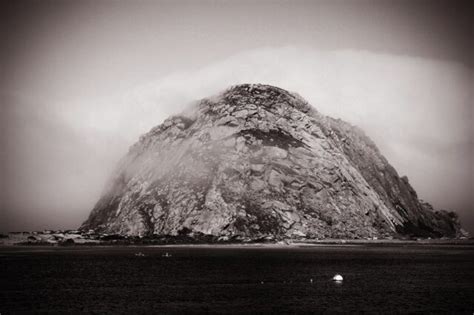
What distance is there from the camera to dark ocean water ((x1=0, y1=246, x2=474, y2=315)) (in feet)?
347

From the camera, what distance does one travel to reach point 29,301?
11319 centimetres

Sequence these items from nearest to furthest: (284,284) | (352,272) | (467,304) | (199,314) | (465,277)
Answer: (199,314), (467,304), (284,284), (465,277), (352,272)

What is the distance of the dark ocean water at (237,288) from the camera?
10588 cm

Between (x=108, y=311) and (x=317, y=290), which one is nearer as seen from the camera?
(x=108, y=311)

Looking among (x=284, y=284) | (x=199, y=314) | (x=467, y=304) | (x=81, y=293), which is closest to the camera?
(x=199, y=314)

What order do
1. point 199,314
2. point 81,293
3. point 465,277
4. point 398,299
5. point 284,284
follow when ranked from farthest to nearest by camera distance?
point 465,277, point 284,284, point 81,293, point 398,299, point 199,314

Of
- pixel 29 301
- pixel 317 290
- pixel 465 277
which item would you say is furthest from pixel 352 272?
pixel 29 301

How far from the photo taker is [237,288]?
13238cm

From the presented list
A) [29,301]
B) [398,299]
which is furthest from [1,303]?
[398,299]

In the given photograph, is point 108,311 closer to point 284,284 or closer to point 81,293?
point 81,293

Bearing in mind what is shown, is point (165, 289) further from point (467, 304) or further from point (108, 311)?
point (467, 304)

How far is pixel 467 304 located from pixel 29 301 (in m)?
78.4

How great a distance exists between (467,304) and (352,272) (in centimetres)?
5973

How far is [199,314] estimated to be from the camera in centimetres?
9850
